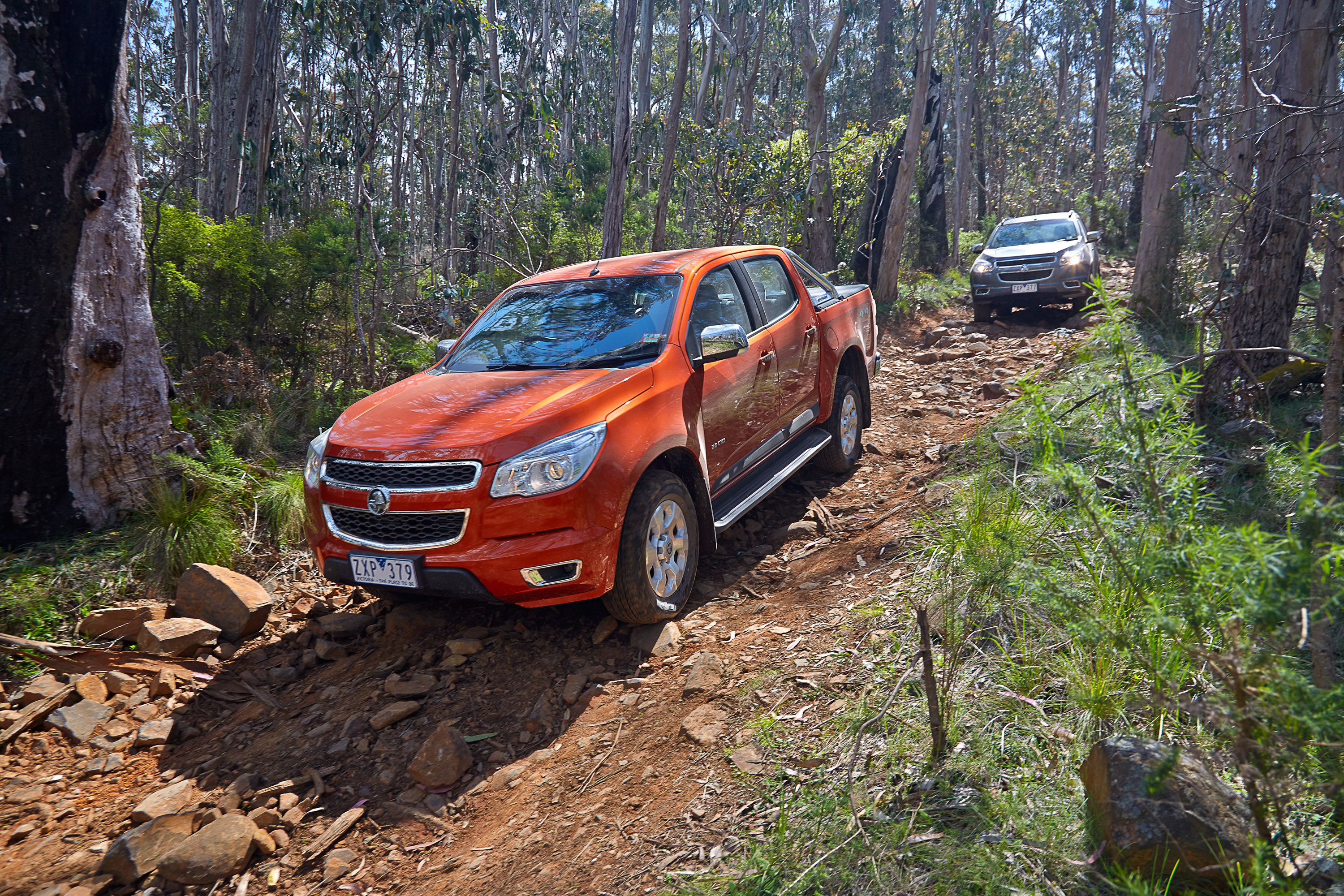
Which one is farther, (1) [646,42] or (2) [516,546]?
(1) [646,42]

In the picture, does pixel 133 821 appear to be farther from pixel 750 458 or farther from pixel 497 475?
pixel 750 458

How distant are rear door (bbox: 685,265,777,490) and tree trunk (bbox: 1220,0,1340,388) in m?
3.26

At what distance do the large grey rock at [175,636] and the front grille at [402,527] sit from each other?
1.11 metres

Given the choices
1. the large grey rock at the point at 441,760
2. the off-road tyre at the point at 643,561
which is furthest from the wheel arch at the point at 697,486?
the large grey rock at the point at 441,760

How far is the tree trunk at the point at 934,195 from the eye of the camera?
15750 mm

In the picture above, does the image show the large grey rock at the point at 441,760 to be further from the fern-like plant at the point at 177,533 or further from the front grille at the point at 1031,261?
the front grille at the point at 1031,261

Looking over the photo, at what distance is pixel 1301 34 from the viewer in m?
6.05

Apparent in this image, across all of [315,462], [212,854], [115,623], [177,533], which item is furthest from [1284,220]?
[115,623]

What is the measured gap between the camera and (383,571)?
366cm

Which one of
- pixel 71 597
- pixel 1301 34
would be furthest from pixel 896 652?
pixel 1301 34

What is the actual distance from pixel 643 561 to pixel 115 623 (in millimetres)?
2870

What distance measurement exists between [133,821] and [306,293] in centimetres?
557

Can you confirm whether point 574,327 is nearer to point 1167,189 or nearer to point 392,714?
point 392,714

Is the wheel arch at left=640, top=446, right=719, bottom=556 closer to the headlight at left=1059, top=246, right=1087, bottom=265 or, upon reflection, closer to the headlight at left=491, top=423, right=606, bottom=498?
the headlight at left=491, top=423, right=606, bottom=498
